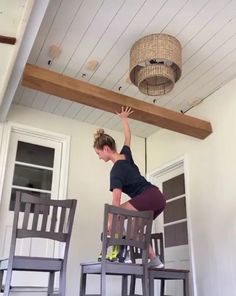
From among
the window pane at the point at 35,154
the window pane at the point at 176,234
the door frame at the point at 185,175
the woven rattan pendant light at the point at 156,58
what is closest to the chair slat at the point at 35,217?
the woven rattan pendant light at the point at 156,58

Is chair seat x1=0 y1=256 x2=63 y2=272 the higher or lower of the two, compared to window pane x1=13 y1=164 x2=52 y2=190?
lower

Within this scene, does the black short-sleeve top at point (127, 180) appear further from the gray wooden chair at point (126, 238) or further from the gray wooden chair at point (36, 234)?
the gray wooden chair at point (36, 234)

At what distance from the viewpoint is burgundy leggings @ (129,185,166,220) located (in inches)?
108

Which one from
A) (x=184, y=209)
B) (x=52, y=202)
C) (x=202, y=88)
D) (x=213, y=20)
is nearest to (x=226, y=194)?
(x=184, y=209)

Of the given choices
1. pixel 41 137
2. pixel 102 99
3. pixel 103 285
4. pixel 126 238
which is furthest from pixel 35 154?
pixel 103 285

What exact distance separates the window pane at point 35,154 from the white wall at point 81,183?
0.26 metres

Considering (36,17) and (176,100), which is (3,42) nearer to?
(36,17)

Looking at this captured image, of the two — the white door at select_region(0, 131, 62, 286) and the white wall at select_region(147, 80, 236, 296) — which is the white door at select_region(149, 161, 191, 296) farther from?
the white door at select_region(0, 131, 62, 286)

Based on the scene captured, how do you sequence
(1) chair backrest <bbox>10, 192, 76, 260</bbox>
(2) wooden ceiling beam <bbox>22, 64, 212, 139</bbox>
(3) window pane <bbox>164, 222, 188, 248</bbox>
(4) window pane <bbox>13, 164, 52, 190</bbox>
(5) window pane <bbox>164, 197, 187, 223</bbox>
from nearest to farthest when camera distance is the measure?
(1) chair backrest <bbox>10, 192, 76, 260</bbox> → (2) wooden ceiling beam <bbox>22, 64, 212, 139</bbox> → (4) window pane <bbox>13, 164, 52, 190</bbox> → (3) window pane <bbox>164, 222, 188, 248</bbox> → (5) window pane <bbox>164, 197, 187, 223</bbox>

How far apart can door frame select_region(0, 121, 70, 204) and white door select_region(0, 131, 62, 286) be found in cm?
4

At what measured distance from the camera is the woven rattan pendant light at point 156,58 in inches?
119

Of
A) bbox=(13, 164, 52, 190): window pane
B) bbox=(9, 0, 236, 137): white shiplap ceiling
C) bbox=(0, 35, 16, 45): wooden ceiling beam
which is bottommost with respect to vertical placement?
bbox=(13, 164, 52, 190): window pane

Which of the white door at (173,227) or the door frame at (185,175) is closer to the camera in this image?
the door frame at (185,175)

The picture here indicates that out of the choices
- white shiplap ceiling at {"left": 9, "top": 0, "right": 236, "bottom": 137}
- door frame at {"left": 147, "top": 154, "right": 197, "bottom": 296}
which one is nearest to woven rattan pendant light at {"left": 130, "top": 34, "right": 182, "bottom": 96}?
white shiplap ceiling at {"left": 9, "top": 0, "right": 236, "bottom": 137}
